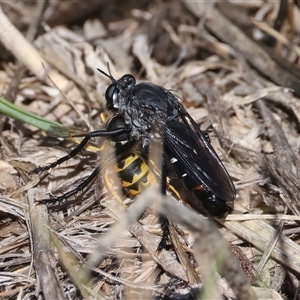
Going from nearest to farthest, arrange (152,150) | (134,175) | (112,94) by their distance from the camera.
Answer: (134,175) → (152,150) → (112,94)

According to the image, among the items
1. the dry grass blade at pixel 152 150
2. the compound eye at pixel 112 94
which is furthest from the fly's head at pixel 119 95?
the dry grass blade at pixel 152 150

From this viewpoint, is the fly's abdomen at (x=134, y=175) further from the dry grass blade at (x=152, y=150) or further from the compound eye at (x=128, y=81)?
the compound eye at (x=128, y=81)

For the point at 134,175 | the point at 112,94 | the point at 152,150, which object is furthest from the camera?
the point at 112,94

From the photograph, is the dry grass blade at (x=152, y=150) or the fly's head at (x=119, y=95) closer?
the dry grass blade at (x=152, y=150)

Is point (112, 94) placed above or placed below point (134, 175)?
above

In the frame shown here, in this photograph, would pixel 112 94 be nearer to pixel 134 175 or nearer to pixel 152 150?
pixel 152 150

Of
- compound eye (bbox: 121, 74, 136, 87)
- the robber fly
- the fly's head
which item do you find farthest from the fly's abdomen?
compound eye (bbox: 121, 74, 136, 87)

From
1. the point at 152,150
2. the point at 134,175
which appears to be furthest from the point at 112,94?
the point at 134,175
